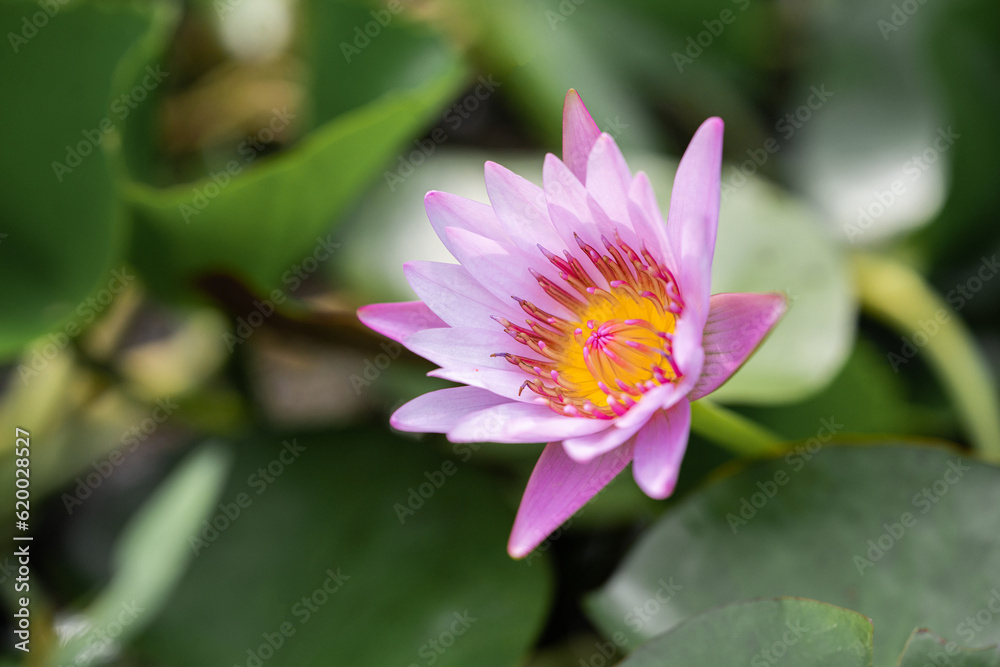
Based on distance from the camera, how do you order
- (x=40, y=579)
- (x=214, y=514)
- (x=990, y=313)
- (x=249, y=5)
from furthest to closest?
(x=249, y=5)
(x=990, y=313)
(x=40, y=579)
(x=214, y=514)

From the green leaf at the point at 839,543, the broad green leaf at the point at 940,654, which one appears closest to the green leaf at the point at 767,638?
the broad green leaf at the point at 940,654

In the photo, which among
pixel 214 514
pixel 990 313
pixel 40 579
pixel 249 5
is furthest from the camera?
pixel 249 5

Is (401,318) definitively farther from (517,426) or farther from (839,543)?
(839,543)

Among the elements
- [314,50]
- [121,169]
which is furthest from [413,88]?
[121,169]

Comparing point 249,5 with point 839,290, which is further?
point 249,5

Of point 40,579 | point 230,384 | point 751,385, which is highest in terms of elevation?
point 751,385

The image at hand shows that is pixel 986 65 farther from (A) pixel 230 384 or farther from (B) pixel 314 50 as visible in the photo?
(A) pixel 230 384

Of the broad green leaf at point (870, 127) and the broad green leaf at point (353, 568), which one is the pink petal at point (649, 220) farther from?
the broad green leaf at point (870, 127)

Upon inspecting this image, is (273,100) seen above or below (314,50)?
below
